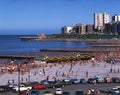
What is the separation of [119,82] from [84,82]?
3313mm

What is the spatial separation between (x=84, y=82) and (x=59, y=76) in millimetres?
8113

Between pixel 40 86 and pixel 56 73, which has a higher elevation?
pixel 40 86

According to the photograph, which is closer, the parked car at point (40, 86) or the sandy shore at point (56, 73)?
the parked car at point (40, 86)

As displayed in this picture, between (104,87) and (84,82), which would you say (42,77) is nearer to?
(84,82)

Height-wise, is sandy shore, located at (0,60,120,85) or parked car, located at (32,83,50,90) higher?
parked car, located at (32,83,50,90)

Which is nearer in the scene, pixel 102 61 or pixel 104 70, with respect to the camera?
pixel 104 70

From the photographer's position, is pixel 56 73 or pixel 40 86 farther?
pixel 56 73

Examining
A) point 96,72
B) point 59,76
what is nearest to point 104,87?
point 59,76

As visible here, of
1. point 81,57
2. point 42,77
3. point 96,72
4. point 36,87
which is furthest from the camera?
point 81,57

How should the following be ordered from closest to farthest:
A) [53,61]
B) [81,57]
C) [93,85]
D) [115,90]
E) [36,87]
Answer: [115,90] → [36,87] → [93,85] → [53,61] → [81,57]

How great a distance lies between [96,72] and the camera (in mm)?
52250

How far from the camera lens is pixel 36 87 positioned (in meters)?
36.3

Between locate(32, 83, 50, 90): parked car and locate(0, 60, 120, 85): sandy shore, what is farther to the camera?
locate(0, 60, 120, 85): sandy shore

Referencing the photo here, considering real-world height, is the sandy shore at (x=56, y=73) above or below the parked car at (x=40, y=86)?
below
